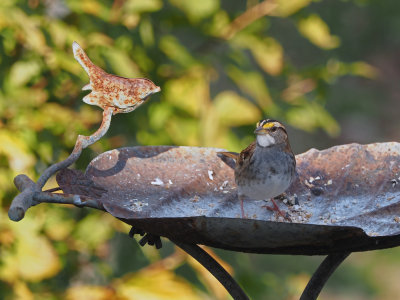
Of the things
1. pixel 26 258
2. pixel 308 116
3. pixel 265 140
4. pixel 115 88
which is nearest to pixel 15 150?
pixel 26 258

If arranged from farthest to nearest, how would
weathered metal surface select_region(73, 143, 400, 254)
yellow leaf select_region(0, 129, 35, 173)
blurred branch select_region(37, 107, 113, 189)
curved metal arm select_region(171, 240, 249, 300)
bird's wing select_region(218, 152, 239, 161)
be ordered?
yellow leaf select_region(0, 129, 35, 173)
bird's wing select_region(218, 152, 239, 161)
curved metal arm select_region(171, 240, 249, 300)
blurred branch select_region(37, 107, 113, 189)
weathered metal surface select_region(73, 143, 400, 254)

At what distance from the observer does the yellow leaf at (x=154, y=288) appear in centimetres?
317

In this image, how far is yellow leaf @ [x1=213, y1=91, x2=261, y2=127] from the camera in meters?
3.46

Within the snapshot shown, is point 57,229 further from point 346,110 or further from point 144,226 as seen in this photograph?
point 346,110

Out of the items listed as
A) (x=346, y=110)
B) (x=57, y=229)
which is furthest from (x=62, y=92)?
(x=346, y=110)

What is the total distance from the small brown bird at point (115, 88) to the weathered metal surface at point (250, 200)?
0.85 ft

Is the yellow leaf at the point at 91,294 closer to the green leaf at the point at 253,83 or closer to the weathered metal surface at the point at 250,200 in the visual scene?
the weathered metal surface at the point at 250,200

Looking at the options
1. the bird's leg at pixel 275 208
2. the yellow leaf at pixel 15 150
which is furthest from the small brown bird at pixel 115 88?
the yellow leaf at pixel 15 150

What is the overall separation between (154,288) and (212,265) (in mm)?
1019

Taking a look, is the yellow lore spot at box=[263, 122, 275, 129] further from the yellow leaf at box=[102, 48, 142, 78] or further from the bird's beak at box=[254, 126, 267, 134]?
the yellow leaf at box=[102, 48, 142, 78]

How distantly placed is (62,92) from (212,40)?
80 centimetres

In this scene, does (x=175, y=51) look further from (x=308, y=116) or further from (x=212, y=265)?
(x=212, y=265)

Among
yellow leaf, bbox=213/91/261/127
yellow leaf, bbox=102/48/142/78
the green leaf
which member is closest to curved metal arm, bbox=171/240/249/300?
yellow leaf, bbox=102/48/142/78

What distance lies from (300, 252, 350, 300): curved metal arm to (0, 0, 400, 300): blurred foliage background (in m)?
0.98
